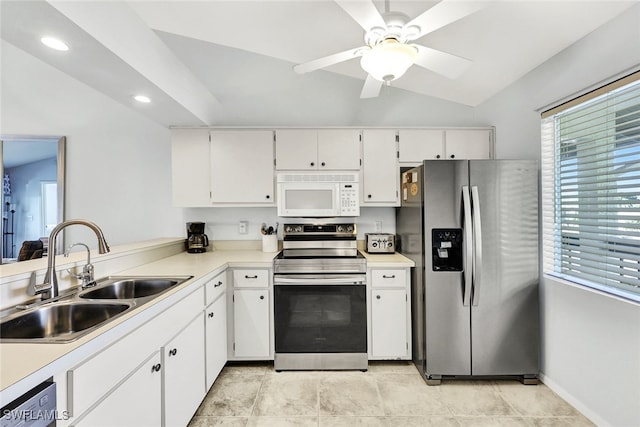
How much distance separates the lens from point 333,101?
10.0 ft

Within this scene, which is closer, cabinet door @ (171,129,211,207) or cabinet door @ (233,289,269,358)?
cabinet door @ (233,289,269,358)

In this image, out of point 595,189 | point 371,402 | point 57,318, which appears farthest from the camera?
point 371,402

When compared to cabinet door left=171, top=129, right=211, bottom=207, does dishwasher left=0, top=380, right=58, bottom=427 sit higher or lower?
lower

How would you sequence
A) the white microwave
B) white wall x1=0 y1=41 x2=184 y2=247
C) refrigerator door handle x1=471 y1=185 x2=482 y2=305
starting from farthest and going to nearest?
white wall x1=0 y1=41 x2=184 y2=247
the white microwave
refrigerator door handle x1=471 y1=185 x2=482 y2=305

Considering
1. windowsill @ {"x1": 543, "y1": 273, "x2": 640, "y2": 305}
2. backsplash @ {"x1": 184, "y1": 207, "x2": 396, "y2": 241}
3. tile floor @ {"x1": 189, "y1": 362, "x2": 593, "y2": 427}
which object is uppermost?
backsplash @ {"x1": 184, "y1": 207, "x2": 396, "y2": 241}

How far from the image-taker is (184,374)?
5.39 feet

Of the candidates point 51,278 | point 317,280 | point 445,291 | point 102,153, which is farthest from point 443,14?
point 102,153

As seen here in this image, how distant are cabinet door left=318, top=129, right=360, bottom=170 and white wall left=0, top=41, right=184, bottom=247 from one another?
67.8 inches

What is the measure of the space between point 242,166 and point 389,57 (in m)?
1.83

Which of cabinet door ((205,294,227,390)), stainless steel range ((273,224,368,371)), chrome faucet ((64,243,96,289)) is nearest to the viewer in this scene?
chrome faucet ((64,243,96,289))

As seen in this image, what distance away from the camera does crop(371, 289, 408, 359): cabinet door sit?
2428 mm

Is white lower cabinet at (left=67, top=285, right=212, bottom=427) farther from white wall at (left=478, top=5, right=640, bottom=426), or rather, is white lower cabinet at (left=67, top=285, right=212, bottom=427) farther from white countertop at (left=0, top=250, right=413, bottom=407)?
white wall at (left=478, top=5, right=640, bottom=426)

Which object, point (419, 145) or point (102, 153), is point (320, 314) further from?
Answer: point (102, 153)

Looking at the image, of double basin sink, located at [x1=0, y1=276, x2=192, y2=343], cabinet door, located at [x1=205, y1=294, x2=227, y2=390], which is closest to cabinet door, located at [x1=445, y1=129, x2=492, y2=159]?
cabinet door, located at [x1=205, y1=294, x2=227, y2=390]
